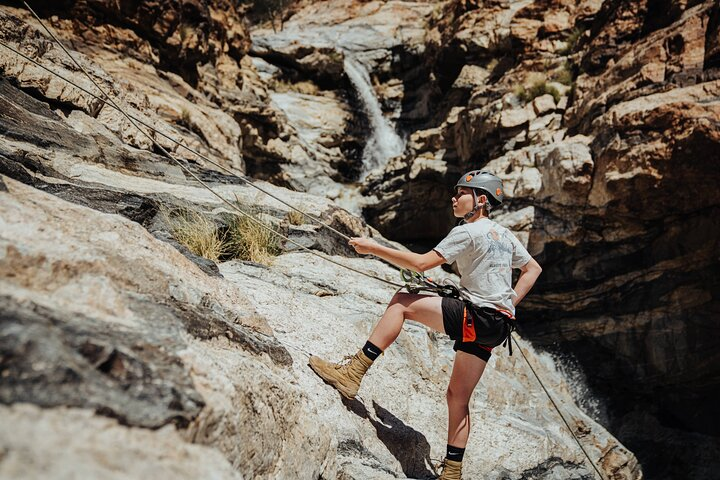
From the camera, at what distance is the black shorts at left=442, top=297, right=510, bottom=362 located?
3023 mm

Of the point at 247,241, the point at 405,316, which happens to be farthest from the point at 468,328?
the point at 247,241

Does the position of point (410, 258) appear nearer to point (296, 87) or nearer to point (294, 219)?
point (294, 219)

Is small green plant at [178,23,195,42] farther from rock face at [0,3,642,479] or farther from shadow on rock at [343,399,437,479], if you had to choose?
shadow on rock at [343,399,437,479]

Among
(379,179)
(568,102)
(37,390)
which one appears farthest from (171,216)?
(379,179)

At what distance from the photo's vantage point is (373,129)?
23016 millimetres

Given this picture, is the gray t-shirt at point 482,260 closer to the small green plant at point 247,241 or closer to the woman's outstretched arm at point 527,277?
the woman's outstretched arm at point 527,277

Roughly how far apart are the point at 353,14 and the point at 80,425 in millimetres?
33894

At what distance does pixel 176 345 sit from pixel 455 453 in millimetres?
2183

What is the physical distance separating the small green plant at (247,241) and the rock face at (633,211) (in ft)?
22.1

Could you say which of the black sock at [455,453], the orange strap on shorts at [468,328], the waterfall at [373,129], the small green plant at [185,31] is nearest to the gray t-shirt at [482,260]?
the orange strap on shorts at [468,328]

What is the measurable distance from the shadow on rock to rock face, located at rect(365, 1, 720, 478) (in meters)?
7.02

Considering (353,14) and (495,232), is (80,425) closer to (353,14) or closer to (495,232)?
(495,232)

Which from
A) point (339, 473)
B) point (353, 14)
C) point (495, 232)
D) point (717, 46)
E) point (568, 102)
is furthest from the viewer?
point (353, 14)

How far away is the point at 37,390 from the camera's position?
1.20 metres
